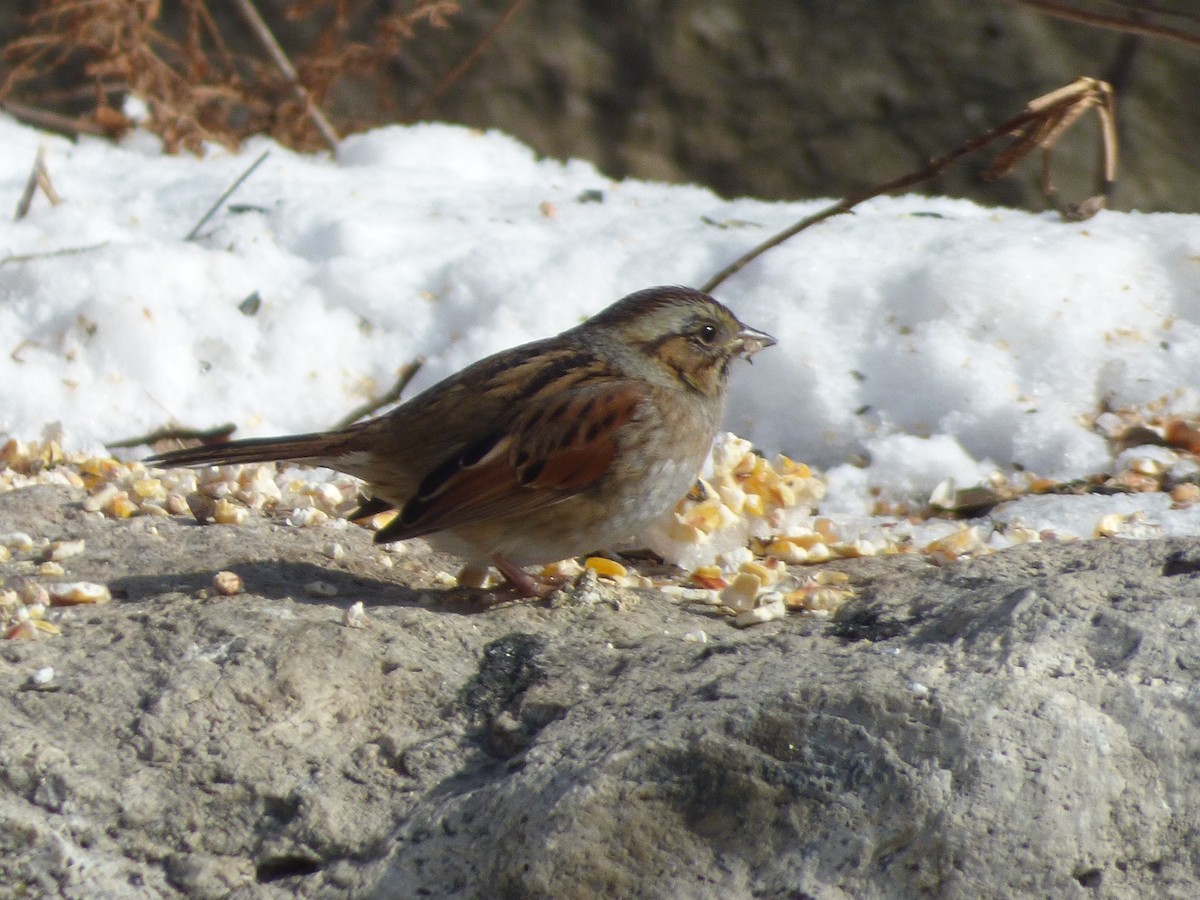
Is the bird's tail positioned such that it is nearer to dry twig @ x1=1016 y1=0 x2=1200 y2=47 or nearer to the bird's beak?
the bird's beak

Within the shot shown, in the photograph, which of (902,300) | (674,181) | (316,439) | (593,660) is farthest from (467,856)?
(674,181)

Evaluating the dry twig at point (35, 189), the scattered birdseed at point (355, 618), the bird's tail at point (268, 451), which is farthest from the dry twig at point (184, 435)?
the scattered birdseed at point (355, 618)

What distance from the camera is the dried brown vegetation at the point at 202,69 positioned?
6289 millimetres

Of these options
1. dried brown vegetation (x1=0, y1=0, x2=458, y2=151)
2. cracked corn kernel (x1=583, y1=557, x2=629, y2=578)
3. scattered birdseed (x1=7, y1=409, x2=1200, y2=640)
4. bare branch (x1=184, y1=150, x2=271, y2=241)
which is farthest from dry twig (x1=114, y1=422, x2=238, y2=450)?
dried brown vegetation (x1=0, y1=0, x2=458, y2=151)

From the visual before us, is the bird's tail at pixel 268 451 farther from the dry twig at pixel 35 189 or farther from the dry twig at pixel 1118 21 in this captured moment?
the dry twig at pixel 35 189

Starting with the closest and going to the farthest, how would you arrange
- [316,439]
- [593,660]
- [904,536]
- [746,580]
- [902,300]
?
[593,660] < [746,580] < [316,439] < [904,536] < [902,300]

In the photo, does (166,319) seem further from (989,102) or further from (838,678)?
(989,102)

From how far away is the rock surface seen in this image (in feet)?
7.28

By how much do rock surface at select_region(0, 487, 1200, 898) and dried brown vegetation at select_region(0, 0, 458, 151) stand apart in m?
3.87

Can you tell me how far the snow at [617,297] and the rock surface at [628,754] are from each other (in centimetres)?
135

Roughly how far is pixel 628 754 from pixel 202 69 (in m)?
5.04

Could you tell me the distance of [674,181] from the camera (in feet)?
23.3

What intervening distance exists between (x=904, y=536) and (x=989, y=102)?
3.70m

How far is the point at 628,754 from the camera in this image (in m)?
2.32
